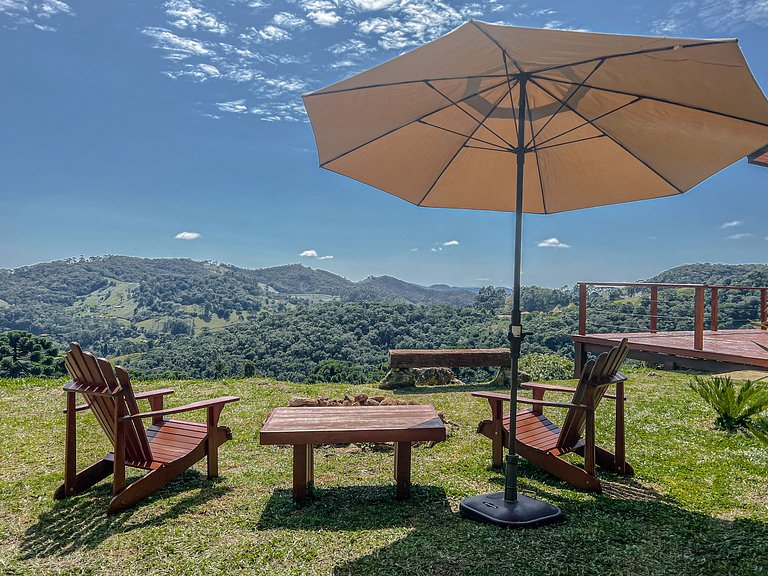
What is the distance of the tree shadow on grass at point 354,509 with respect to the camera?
3.21 metres

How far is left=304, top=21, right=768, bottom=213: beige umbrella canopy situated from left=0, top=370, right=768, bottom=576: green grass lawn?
2592 millimetres

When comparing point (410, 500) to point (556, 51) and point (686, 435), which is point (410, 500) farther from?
Result: point (686, 435)

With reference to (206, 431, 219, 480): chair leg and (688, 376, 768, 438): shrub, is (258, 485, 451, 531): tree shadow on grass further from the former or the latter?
(688, 376, 768, 438): shrub

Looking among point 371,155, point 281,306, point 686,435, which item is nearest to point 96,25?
point 371,155

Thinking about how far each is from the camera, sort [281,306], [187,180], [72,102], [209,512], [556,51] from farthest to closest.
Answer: [281,306], [187,180], [72,102], [209,512], [556,51]

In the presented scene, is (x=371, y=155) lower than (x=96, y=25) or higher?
lower

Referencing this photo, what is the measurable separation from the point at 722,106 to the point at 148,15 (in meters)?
14.0

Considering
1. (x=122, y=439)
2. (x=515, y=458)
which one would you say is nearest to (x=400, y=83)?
(x=515, y=458)

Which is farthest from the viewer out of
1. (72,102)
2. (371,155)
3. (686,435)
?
(72,102)

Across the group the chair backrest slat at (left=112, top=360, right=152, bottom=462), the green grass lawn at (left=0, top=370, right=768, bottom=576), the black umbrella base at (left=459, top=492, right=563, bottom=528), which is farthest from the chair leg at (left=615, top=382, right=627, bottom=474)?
the chair backrest slat at (left=112, top=360, right=152, bottom=462)

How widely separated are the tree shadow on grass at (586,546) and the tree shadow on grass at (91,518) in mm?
1528

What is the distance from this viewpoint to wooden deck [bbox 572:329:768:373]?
26.2 feet

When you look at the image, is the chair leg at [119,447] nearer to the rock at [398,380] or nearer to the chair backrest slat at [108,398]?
the chair backrest slat at [108,398]

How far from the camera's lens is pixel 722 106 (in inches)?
123
